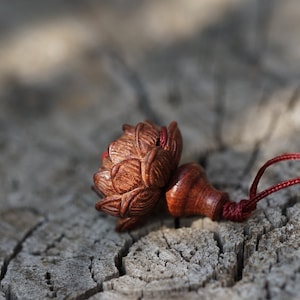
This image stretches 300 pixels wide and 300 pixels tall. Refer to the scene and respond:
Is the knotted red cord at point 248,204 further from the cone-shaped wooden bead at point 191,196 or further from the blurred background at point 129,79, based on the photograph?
the blurred background at point 129,79

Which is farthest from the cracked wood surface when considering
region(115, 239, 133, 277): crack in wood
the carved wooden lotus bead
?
the carved wooden lotus bead

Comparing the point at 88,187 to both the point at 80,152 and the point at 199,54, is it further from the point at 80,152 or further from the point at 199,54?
the point at 199,54

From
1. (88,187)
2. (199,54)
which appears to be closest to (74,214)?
(88,187)

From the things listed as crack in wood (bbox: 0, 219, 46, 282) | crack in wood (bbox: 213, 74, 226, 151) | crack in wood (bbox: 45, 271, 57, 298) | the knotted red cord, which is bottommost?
crack in wood (bbox: 45, 271, 57, 298)

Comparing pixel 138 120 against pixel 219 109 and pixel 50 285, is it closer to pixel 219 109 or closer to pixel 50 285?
pixel 219 109

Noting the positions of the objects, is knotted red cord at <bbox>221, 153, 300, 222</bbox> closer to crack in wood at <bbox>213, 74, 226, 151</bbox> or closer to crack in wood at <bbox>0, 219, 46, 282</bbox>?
crack in wood at <bbox>213, 74, 226, 151</bbox>

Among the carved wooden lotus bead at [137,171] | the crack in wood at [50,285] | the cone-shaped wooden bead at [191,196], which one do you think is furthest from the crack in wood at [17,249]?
the cone-shaped wooden bead at [191,196]
